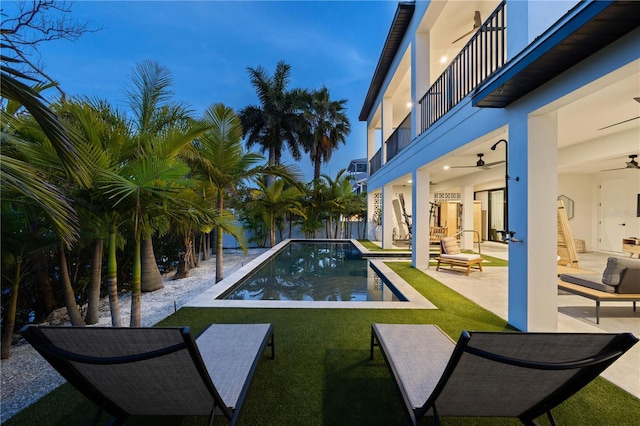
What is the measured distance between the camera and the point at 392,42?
9.98 meters

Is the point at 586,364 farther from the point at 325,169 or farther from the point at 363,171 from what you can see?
the point at 363,171

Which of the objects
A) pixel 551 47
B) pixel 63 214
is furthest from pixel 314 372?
pixel 551 47

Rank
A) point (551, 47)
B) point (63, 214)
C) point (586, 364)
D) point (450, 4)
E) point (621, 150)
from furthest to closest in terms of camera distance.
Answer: point (450, 4) → point (621, 150) → point (551, 47) → point (63, 214) → point (586, 364)

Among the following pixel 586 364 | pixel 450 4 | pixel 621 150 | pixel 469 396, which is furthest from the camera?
pixel 450 4

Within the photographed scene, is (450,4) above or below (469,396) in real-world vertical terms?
above

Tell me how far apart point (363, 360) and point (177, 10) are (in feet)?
49.4

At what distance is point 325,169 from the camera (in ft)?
74.0

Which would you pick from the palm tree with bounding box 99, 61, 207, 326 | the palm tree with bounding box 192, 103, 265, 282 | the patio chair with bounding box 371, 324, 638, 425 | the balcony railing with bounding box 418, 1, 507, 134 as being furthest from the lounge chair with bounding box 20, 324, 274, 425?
the balcony railing with bounding box 418, 1, 507, 134

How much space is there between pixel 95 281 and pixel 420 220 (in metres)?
7.45

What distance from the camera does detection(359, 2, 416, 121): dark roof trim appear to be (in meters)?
8.37

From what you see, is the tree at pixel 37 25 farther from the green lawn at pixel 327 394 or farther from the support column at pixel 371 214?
the support column at pixel 371 214

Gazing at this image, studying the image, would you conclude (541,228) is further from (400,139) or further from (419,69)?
(400,139)

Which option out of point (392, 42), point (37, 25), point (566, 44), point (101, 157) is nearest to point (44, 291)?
point (101, 157)

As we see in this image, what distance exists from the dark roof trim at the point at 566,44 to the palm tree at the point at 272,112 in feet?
53.8
